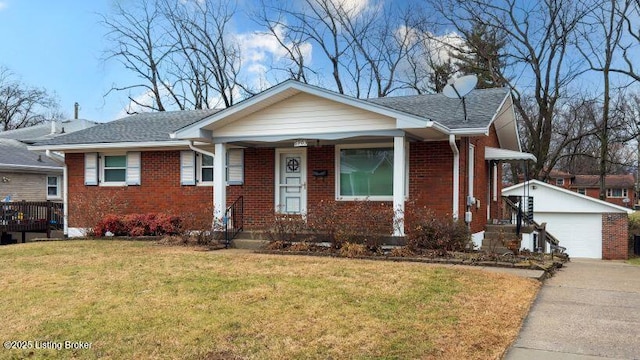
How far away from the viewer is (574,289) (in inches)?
316

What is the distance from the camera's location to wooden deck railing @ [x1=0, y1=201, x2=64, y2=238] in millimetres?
16641

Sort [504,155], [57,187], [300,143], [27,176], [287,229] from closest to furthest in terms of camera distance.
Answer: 1. [287,229]
2. [300,143]
3. [504,155]
4. [27,176]
5. [57,187]

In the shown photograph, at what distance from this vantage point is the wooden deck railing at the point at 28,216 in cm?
1664

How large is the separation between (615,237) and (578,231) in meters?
1.62

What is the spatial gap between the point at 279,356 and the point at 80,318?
2.69m

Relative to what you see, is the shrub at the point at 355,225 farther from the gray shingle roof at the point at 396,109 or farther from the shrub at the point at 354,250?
the gray shingle roof at the point at 396,109

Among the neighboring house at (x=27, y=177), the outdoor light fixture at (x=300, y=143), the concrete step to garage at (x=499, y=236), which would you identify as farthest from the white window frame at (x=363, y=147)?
the neighboring house at (x=27, y=177)

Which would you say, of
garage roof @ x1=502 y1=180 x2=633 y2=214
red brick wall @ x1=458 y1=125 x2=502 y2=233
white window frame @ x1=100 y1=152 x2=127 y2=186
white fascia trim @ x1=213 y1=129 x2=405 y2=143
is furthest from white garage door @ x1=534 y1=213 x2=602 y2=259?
white window frame @ x1=100 y1=152 x2=127 y2=186

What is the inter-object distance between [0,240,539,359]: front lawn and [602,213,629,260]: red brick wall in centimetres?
Result: 1946

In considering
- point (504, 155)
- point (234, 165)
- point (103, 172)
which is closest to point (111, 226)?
point (103, 172)

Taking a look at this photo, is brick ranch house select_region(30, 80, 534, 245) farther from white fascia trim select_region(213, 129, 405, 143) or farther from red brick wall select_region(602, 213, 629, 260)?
red brick wall select_region(602, 213, 629, 260)

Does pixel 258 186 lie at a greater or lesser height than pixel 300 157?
lesser

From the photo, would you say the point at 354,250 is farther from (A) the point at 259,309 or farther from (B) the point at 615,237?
(B) the point at 615,237

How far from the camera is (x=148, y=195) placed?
1562 cm
